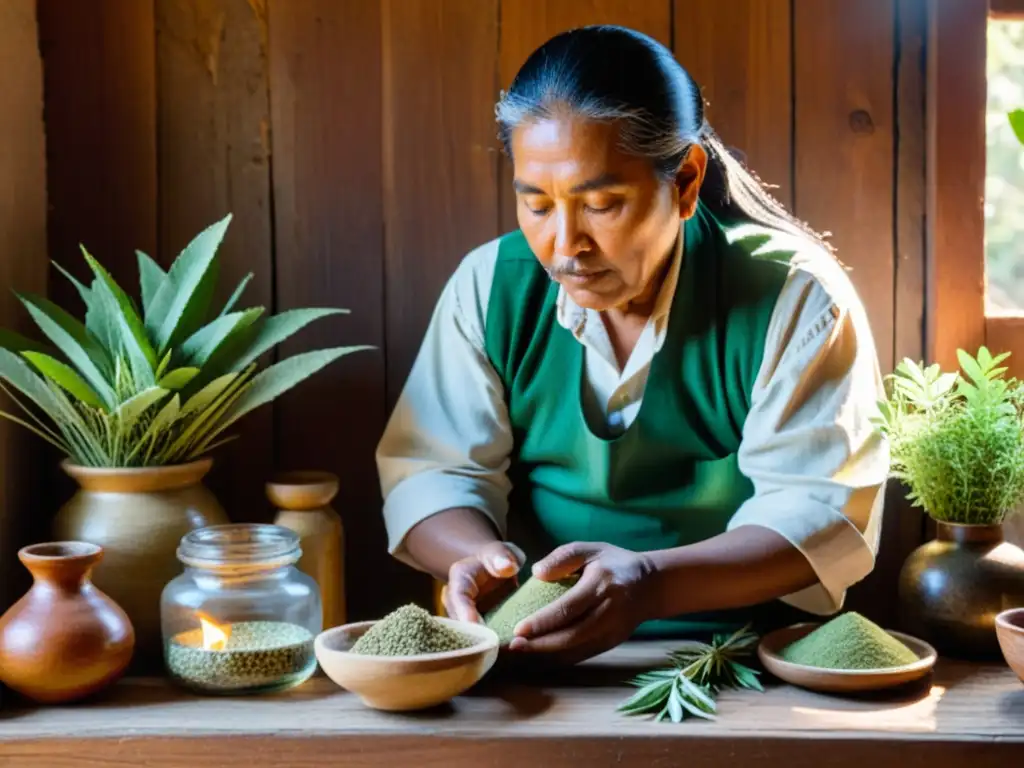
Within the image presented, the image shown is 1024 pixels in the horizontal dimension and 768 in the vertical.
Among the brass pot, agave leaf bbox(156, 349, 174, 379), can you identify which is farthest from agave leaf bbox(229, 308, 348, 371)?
the brass pot

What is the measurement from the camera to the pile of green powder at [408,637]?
Result: 4.88 ft

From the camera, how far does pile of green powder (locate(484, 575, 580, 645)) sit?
1.62 meters

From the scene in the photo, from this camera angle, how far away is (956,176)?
6.70ft

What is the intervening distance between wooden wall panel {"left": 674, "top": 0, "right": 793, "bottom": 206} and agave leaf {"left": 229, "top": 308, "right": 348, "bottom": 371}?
74cm

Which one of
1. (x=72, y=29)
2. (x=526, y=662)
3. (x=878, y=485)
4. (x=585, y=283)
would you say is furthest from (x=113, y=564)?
(x=878, y=485)

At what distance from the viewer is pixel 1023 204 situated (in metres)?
2.17

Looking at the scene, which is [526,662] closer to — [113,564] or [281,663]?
[281,663]

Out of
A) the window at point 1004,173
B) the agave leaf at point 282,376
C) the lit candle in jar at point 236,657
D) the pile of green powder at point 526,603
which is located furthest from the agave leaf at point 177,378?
the window at point 1004,173

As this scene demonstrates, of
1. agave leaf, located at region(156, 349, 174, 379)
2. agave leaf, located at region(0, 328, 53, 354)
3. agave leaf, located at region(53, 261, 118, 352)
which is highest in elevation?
agave leaf, located at region(53, 261, 118, 352)

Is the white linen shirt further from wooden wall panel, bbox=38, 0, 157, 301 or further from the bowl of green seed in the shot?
wooden wall panel, bbox=38, 0, 157, 301

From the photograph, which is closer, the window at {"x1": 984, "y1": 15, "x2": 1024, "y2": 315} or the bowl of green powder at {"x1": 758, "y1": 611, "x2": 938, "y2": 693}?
the bowl of green powder at {"x1": 758, "y1": 611, "x2": 938, "y2": 693}

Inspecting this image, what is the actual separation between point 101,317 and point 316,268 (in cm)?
41

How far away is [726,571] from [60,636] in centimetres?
86

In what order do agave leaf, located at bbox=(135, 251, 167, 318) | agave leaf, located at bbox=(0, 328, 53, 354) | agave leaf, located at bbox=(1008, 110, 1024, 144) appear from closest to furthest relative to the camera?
agave leaf, located at bbox=(1008, 110, 1024, 144) < agave leaf, located at bbox=(0, 328, 53, 354) < agave leaf, located at bbox=(135, 251, 167, 318)
